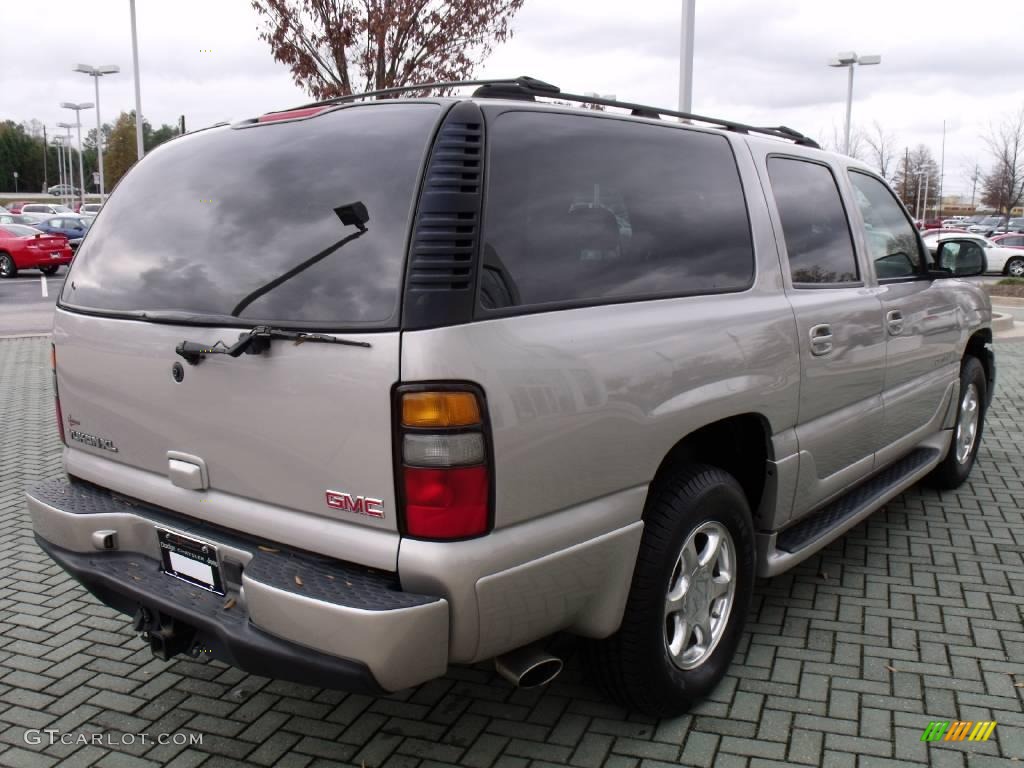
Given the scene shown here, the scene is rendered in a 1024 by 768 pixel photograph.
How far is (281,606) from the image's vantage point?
2.28 m

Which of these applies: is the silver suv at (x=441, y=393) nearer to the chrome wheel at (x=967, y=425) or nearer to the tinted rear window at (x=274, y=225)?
the tinted rear window at (x=274, y=225)

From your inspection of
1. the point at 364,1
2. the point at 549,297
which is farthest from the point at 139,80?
the point at 549,297

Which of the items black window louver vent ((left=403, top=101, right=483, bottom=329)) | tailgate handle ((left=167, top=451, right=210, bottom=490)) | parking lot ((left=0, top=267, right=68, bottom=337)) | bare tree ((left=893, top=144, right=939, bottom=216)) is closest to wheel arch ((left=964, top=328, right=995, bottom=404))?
black window louver vent ((left=403, top=101, right=483, bottom=329))

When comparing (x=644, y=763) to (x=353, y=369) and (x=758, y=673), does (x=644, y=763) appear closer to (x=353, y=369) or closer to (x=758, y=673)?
(x=758, y=673)

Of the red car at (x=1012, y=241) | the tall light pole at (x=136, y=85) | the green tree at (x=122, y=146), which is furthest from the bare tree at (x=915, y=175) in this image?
the green tree at (x=122, y=146)

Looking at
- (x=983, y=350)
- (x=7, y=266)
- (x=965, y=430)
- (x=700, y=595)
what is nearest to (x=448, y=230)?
(x=700, y=595)

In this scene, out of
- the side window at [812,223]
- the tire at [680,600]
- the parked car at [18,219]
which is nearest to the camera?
the tire at [680,600]

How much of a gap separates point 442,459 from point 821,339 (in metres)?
1.95

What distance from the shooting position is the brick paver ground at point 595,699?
285 cm

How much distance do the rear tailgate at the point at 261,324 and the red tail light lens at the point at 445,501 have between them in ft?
0.22

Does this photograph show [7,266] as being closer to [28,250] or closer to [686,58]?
[28,250]

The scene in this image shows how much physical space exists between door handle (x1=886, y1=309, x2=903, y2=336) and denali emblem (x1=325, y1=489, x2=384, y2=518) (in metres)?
2.82

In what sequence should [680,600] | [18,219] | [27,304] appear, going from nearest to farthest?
[680,600] < [27,304] < [18,219]

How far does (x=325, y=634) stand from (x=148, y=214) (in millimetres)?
1589
